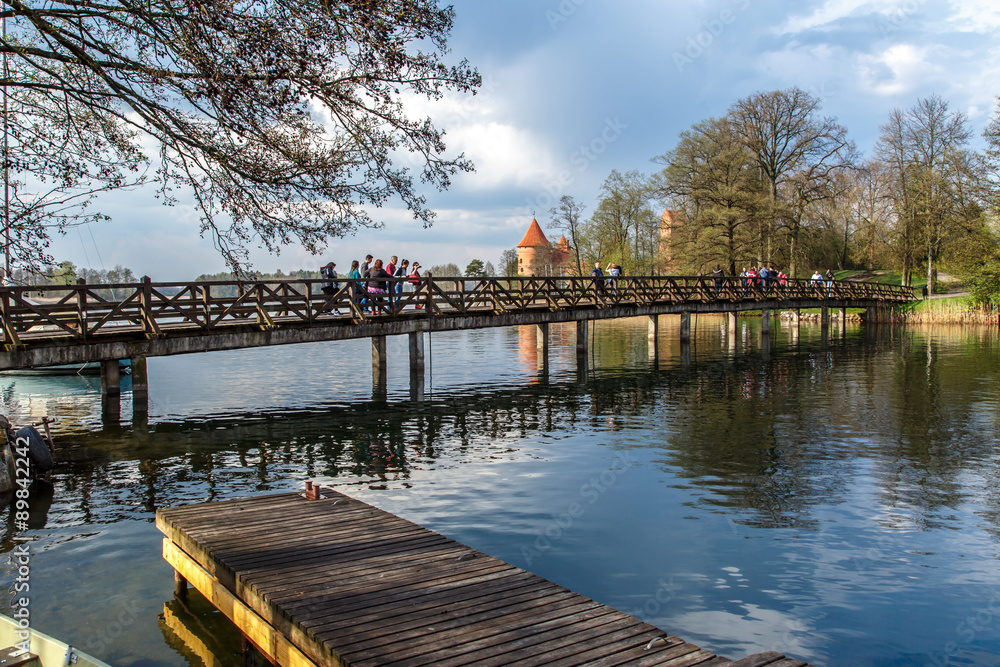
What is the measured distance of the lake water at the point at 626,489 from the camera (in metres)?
6.30

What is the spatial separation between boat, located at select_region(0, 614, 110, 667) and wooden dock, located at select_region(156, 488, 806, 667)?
1190 millimetres

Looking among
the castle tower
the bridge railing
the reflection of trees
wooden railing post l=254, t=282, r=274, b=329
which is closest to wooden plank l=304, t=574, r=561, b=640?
the reflection of trees

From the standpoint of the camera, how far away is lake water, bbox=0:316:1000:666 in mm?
6305

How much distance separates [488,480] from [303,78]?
5972mm

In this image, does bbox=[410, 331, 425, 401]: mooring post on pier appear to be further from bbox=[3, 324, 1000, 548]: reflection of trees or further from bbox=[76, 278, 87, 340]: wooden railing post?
bbox=[76, 278, 87, 340]: wooden railing post

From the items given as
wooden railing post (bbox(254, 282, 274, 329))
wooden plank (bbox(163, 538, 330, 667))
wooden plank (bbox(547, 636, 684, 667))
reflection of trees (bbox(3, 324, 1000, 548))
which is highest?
wooden railing post (bbox(254, 282, 274, 329))

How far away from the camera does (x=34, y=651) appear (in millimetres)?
4469

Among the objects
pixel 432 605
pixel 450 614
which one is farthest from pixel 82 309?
pixel 450 614

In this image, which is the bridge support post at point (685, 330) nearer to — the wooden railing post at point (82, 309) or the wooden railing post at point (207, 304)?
the wooden railing post at point (207, 304)

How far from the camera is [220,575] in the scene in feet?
19.2

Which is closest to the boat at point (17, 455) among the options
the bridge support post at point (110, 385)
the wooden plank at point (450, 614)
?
the bridge support post at point (110, 385)

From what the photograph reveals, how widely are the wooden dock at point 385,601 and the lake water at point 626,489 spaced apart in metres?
0.77

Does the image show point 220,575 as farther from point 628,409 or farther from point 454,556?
point 628,409

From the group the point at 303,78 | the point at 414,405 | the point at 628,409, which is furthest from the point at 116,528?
the point at 628,409
